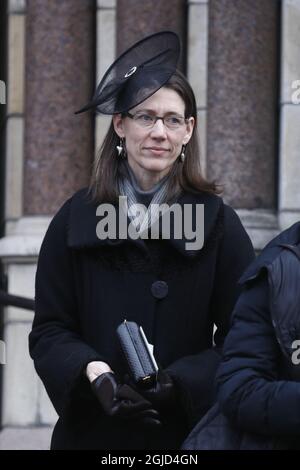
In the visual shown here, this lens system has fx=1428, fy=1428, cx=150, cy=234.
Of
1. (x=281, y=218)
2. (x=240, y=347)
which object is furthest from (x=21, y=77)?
(x=240, y=347)

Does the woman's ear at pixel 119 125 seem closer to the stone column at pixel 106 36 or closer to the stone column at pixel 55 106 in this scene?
the stone column at pixel 55 106

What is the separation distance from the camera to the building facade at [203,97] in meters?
8.05

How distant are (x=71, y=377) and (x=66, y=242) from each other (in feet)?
1.40

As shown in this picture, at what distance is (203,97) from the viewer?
8039mm

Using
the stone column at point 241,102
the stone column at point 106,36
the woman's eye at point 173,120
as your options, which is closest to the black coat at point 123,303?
the woman's eye at point 173,120

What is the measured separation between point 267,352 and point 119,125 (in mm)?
1179

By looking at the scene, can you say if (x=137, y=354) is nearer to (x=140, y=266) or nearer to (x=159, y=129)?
(x=140, y=266)

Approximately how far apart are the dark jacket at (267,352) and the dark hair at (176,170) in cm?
83

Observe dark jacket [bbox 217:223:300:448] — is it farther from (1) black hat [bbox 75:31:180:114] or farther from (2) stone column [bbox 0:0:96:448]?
(2) stone column [bbox 0:0:96:448]

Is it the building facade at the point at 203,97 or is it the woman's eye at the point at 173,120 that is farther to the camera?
the building facade at the point at 203,97

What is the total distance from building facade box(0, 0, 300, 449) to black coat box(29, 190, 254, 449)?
12.0ft

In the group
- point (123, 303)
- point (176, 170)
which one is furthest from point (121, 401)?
point (176, 170)

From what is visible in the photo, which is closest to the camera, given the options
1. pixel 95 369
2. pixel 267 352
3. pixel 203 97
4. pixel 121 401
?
pixel 267 352

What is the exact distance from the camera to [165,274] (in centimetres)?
431
